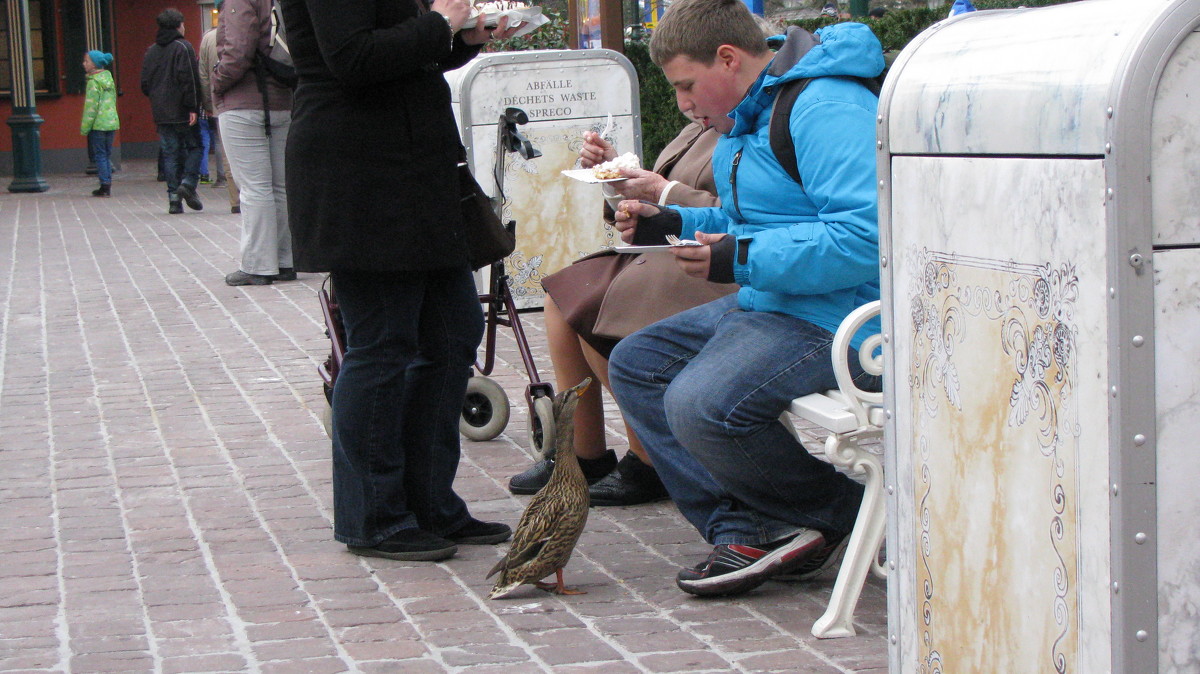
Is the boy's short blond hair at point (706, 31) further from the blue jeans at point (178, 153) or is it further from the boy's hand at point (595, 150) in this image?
→ the blue jeans at point (178, 153)

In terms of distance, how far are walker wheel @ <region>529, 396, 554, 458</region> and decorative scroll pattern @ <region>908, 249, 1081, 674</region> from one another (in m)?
2.44

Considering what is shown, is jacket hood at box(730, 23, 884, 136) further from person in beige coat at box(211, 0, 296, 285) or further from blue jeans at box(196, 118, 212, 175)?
blue jeans at box(196, 118, 212, 175)

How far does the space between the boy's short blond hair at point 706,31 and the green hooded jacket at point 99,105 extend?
56.0ft

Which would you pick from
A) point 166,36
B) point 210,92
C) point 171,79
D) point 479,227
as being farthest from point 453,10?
point 166,36

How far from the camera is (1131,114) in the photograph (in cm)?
189

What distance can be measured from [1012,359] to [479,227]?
223 centimetres

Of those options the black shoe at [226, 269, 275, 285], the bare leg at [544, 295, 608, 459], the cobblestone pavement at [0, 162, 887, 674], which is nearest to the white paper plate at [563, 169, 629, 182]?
the bare leg at [544, 295, 608, 459]

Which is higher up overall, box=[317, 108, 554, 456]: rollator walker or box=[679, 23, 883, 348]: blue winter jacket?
box=[679, 23, 883, 348]: blue winter jacket

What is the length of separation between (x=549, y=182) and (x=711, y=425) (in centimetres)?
466

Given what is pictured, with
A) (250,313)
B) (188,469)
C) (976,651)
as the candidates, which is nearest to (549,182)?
(250,313)

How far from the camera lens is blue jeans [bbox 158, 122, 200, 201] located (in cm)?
1656

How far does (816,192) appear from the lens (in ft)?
11.5

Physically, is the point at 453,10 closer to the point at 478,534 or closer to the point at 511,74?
the point at 478,534

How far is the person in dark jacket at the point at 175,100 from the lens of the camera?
54.4ft
